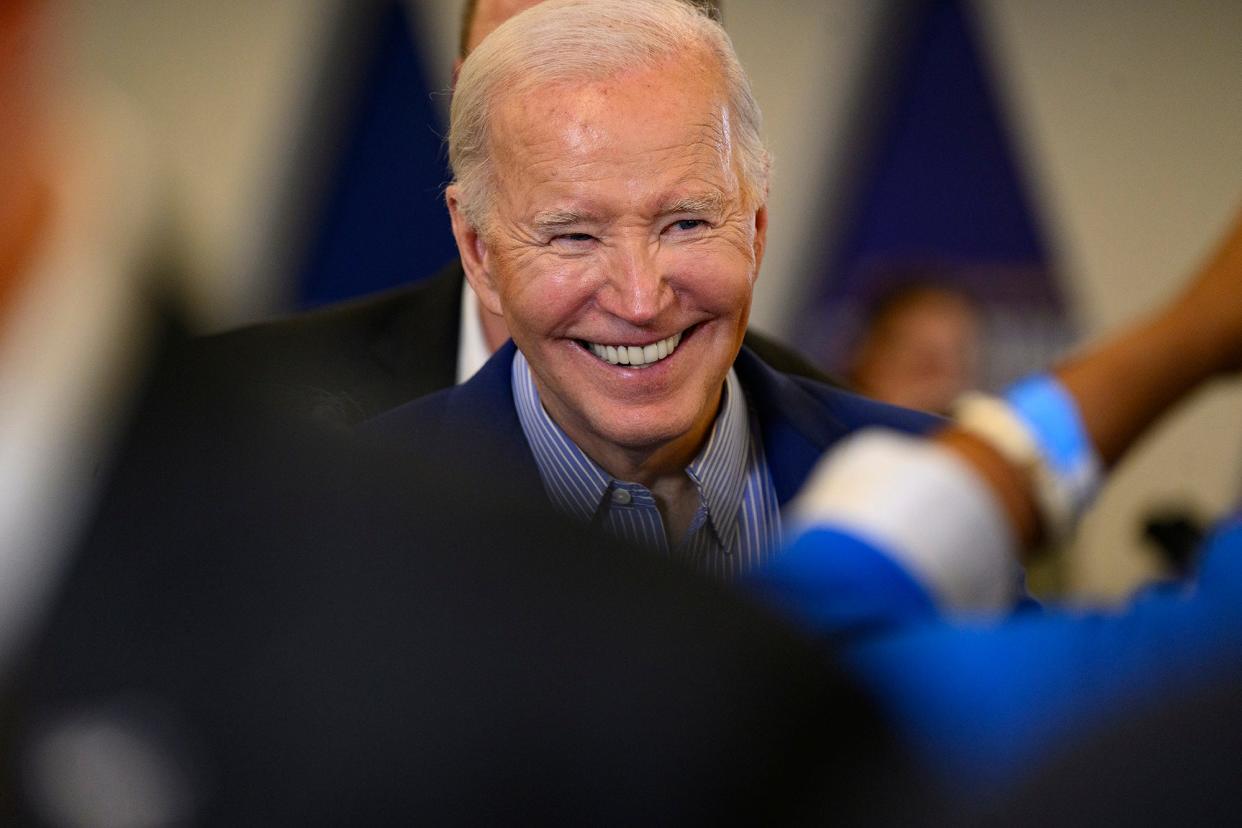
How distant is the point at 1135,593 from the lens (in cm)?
70

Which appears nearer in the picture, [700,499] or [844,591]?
[844,591]

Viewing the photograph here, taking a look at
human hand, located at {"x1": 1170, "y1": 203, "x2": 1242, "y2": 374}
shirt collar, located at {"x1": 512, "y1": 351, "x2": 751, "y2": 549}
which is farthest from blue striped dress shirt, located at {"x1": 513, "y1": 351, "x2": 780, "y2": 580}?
human hand, located at {"x1": 1170, "y1": 203, "x2": 1242, "y2": 374}

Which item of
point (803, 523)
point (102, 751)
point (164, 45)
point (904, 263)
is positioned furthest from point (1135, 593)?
point (164, 45)

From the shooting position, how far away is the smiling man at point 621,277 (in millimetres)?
1354

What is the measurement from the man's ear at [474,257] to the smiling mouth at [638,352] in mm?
127

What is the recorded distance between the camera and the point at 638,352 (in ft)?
4.73

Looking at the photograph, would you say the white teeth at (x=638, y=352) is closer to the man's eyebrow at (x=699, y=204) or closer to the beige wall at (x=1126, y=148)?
the man's eyebrow at (x=699, y=204)

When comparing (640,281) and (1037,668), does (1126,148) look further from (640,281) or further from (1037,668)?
(1037,668)

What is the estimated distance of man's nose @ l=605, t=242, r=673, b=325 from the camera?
1.40m

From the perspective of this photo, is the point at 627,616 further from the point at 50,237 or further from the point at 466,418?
the point at 466,418

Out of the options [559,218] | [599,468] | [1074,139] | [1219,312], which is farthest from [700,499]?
[1074,139]

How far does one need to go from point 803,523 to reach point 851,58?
14.0 feet

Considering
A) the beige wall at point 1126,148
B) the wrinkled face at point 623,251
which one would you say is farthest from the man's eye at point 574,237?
the beige wall at point 1126,148

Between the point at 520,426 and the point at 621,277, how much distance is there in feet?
0.68
